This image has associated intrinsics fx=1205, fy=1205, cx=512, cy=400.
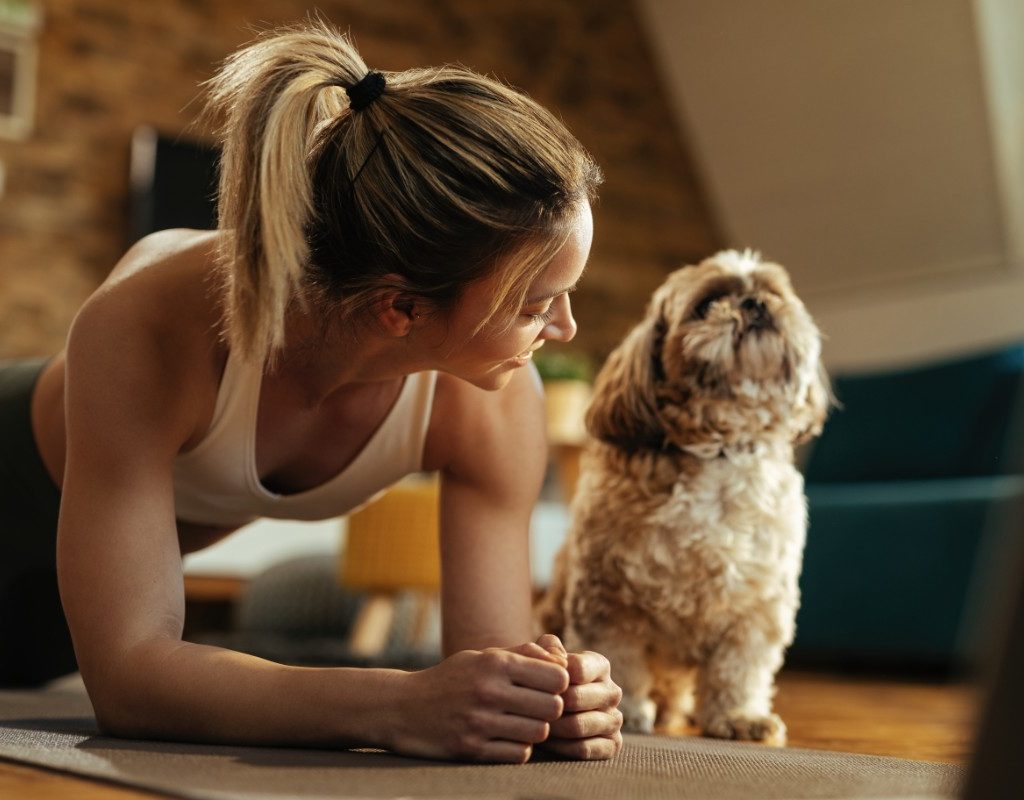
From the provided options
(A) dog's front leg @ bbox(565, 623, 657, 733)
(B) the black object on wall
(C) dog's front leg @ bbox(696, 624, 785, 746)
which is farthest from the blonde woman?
(B) the black object on wall

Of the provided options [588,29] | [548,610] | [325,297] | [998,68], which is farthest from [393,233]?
[588,29]

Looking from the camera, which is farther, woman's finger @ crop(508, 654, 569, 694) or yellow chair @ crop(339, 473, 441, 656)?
yellow chair @ crop(339, 473, 441, 656)

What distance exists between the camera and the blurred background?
364 centimetres

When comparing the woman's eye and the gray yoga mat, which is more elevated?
the woman's eye

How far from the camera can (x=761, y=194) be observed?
600 cm

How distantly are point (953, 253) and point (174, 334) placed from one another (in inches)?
191

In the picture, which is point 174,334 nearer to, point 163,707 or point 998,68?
point 163,707

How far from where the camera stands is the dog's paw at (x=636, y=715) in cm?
144

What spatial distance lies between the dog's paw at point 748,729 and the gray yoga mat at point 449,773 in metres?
0.22

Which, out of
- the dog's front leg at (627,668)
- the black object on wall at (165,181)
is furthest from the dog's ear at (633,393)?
the black object on wall at (165,181)

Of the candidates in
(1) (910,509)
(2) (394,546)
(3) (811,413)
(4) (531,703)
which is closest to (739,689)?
(3) (811,413)

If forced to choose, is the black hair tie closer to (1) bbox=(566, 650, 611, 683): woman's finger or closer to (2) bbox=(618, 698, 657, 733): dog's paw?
(1) bbox=(566, 650, 611, 683): woman's finger

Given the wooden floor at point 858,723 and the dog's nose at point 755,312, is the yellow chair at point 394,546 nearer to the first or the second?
the wooden floor at point 858,723

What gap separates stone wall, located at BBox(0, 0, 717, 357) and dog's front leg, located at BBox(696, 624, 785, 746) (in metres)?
3.35
